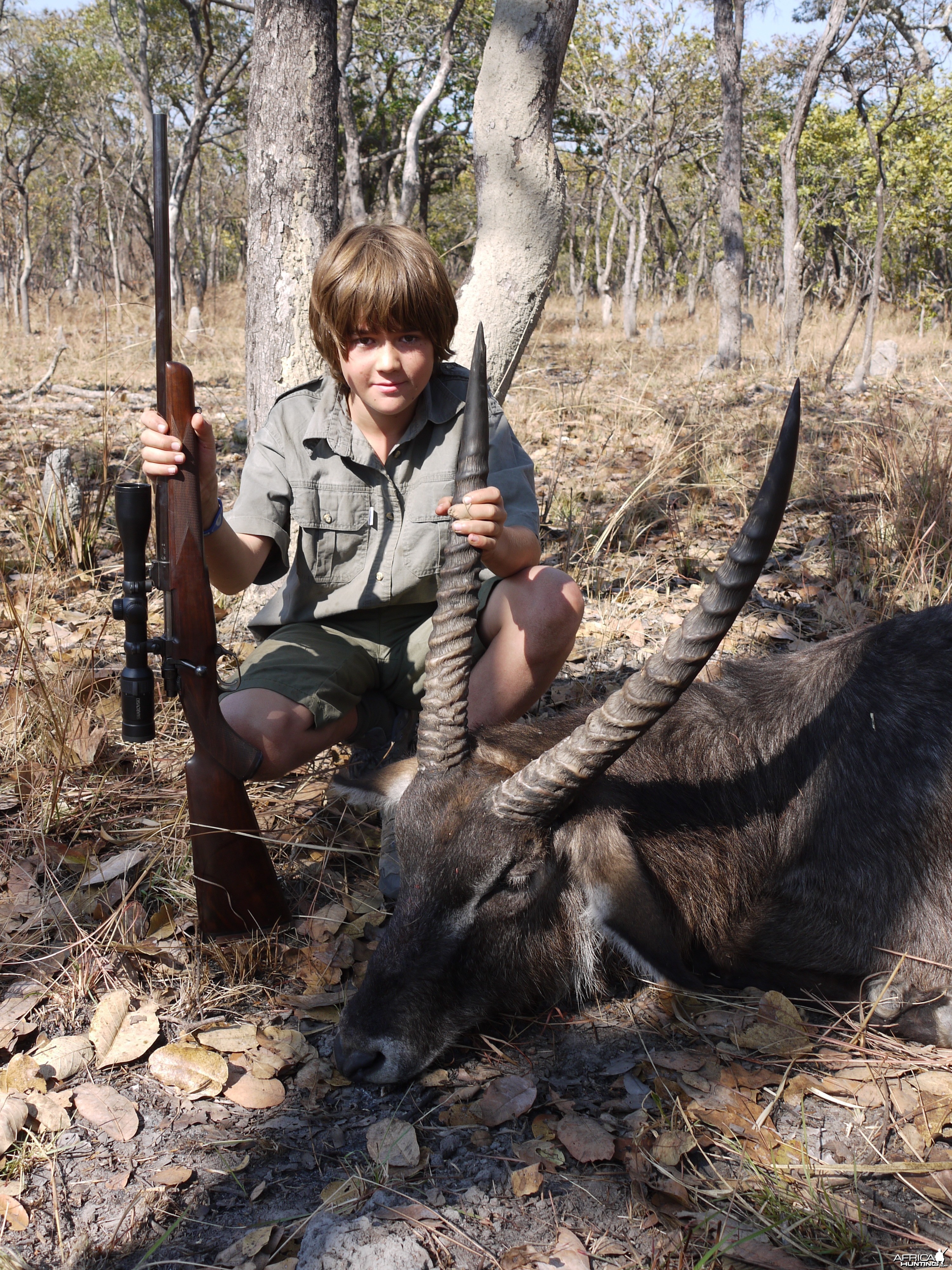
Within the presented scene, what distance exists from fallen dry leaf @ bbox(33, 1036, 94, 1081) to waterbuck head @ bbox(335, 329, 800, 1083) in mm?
740

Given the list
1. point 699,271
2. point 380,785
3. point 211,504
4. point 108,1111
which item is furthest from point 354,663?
point 699,271

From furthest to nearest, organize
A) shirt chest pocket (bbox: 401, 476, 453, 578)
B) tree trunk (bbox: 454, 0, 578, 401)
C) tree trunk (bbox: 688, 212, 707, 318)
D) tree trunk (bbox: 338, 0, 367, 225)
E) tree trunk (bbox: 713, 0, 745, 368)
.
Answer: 1. tree trunk (bbox: 688, 212, 707, 318)
2. tree trunk (bbox: 338, 0, 367, 225)
3. tree trunk (bbox: 713, 0, 745, 368)
4. tree trunk (bbox: 454, 0, 578, 401)
5. shirt chest pocket (bbox: 401, 476, 453, 578)

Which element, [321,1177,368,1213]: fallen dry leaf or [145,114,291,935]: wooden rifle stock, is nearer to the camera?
[321,1177,368,1213]: fallen dry leaf

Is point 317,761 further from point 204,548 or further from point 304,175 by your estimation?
point 304,175

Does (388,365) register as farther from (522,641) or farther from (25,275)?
(25,275)

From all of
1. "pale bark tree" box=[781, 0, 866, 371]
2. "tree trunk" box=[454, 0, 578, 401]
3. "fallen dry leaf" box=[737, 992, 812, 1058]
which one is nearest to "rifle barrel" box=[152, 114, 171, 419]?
"tree trunk" box=[454, 0, 578, 401]

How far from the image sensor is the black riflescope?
2777mm

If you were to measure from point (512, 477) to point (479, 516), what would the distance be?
0.76 metres

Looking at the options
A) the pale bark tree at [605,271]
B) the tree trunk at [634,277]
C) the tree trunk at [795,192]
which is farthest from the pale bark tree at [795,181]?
the pale bark tree at [605,271]

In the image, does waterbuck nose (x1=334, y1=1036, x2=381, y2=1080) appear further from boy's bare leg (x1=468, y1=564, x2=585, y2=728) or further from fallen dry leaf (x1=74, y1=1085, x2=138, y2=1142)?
boy's bare leg (x1=468, y1=564, x2=585, y2=728)

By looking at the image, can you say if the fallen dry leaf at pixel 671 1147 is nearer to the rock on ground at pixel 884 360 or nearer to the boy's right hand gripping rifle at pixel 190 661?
the boy's right hand gripping rifle at pixel 190 661

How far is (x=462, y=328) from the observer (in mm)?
5055

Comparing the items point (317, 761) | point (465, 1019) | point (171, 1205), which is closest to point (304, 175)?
point (317, 761)

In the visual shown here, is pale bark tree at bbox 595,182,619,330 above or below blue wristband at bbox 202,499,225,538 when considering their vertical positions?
above
